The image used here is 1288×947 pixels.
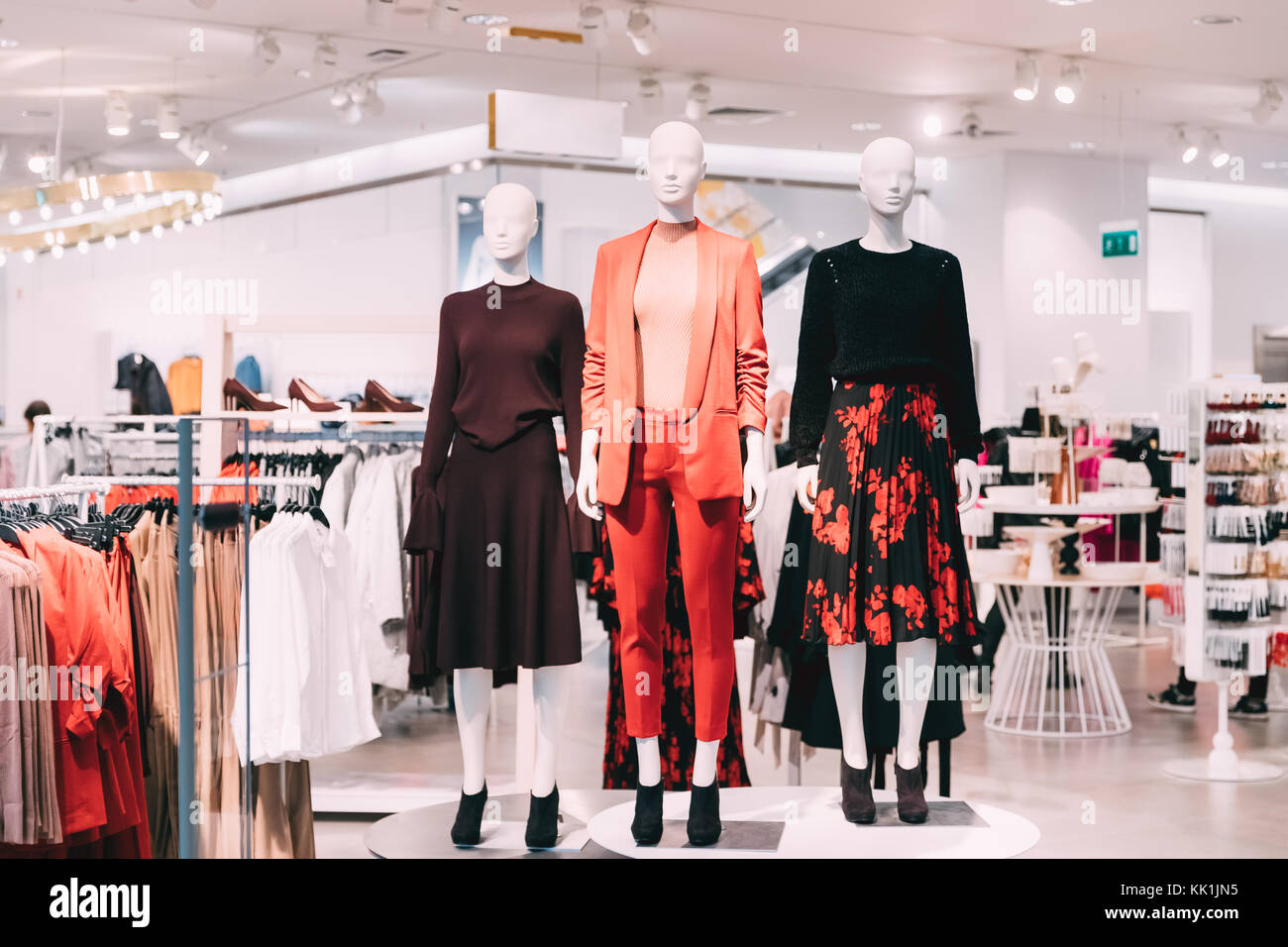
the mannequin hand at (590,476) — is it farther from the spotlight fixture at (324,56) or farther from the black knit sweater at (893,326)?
the spotlight fixture at (324,56)

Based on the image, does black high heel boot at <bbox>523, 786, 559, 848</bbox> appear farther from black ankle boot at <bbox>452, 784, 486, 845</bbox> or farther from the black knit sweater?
the black knit sweater

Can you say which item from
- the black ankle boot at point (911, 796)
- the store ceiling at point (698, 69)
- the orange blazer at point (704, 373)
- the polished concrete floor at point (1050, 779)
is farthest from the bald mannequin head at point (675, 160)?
the store ceiling at point (698, 69)

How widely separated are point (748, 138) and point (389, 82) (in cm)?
255

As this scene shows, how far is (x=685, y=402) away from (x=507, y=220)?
57 centimetres

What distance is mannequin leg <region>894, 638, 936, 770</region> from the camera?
288 cm

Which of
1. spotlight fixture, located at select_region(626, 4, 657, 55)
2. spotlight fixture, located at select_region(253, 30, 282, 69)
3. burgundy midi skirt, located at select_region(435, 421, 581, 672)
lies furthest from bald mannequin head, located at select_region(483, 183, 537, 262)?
spotlight fixture, located at select_region(253, 30, 282, 69)

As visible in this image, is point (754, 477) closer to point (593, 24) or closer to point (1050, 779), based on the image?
point (1050, 779)

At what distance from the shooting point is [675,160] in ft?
9.04

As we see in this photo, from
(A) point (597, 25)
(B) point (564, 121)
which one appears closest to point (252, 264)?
(A) point (597, 25)

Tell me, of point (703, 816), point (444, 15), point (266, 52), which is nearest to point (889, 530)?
point (703, 816)

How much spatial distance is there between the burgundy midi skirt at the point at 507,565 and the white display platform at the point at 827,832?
1.36ft

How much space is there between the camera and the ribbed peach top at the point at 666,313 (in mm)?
2787
